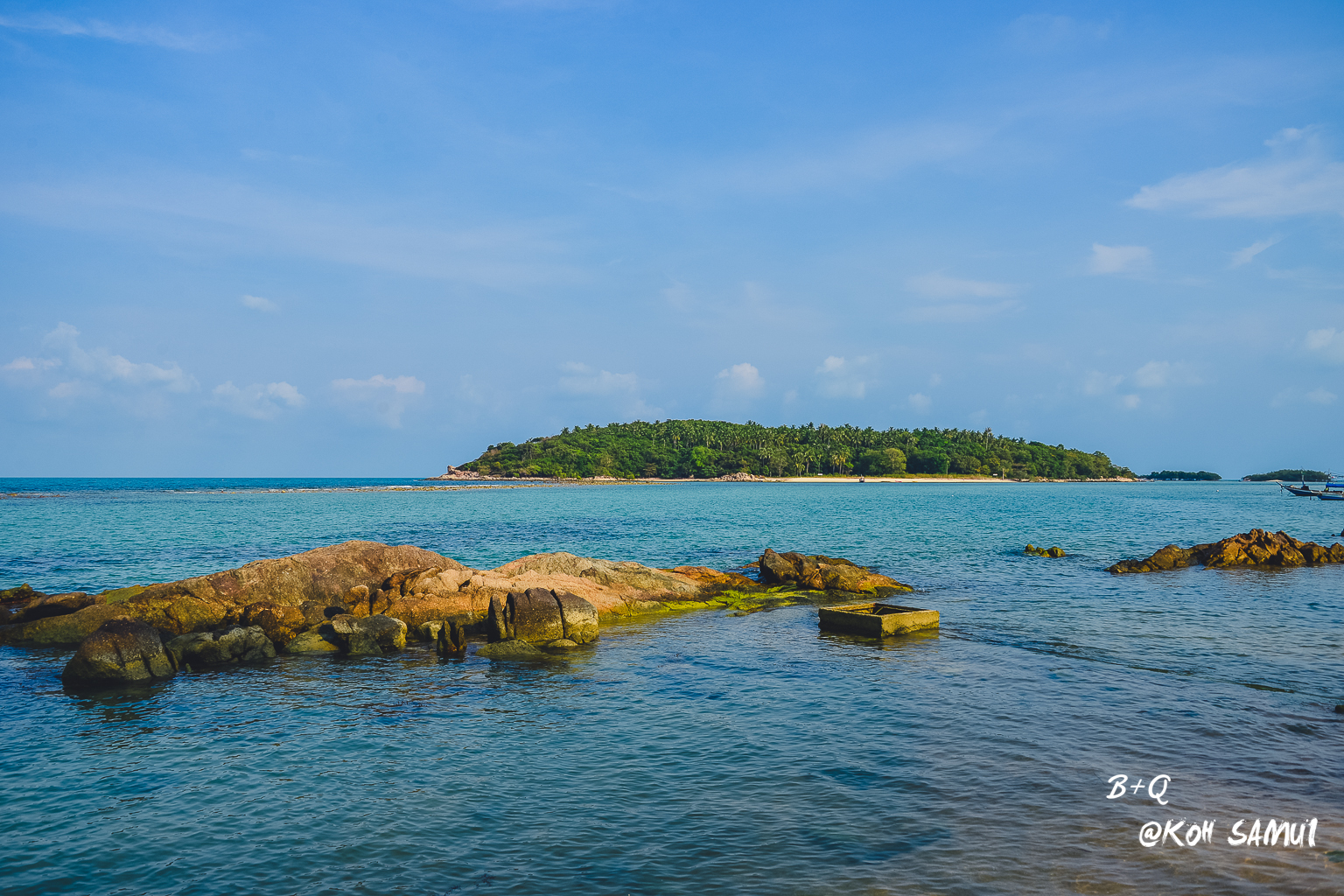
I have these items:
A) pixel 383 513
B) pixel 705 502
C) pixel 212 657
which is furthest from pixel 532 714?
pixel 705 502

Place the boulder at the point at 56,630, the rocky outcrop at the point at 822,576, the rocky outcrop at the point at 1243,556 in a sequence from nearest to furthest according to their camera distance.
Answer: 1. the boulder at the point at 56,630
2. the rocky outcrop at the point at 822,576
3. the rocky outcrop at the point at 1243,556

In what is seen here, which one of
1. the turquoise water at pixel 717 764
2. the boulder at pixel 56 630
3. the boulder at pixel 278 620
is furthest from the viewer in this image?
the boulder at pixel 56 630

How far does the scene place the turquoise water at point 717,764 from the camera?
8953 mm

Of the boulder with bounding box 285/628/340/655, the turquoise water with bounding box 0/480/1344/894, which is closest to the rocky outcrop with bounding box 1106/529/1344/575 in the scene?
the turquoise water with bounding box 0/480/1344/894

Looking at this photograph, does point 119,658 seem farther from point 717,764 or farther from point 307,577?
point 717,764

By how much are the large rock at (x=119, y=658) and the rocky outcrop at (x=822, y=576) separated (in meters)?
22.2

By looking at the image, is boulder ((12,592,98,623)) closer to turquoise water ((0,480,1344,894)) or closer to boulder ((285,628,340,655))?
turquoise water ((0,480,1344,894))

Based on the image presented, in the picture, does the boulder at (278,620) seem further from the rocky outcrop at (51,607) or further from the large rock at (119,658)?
the rocky outcrop at (51,607)

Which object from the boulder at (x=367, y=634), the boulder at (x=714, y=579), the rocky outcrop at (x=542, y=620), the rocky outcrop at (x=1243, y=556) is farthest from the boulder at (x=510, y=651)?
the rocky outcrop at (x=1243, y=556)

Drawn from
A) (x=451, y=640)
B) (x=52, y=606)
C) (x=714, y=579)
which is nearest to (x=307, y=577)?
(x=52, y=606)

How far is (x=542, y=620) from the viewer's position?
863 inches

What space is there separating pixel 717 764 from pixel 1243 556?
40564mm

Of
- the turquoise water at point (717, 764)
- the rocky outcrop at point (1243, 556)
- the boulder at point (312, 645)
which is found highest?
the rocky outcrop at point (1243, 556)

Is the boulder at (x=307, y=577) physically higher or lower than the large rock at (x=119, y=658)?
higher
